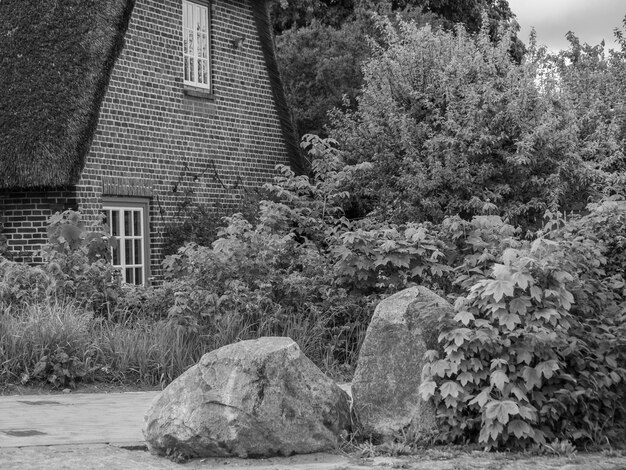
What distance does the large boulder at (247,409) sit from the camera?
7.62 metres

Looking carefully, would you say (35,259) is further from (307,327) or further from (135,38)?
(307,327)

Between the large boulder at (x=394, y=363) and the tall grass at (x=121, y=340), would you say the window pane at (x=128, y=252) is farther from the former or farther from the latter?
the large boulder at (x=394, y=363)

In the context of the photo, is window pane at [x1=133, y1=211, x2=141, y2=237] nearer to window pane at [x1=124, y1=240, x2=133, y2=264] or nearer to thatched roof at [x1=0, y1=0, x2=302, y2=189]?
window pane at [x1=124, y1=240, x2=133, y2=264]

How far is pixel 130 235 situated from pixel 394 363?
10756 mm

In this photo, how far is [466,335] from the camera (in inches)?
315

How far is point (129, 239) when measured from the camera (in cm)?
1823

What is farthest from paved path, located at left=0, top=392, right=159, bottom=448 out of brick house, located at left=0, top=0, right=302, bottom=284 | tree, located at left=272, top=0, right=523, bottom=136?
tree, located at left=272, top=0, right=523, bottom=136

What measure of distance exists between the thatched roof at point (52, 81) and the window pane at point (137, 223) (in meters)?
1.89

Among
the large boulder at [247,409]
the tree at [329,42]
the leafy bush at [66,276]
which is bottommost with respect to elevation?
the large boulder at [247,409]

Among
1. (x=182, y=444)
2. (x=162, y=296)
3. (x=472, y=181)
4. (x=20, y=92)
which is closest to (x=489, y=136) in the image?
(x=472, y=181)

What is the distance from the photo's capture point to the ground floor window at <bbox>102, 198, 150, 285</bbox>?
58.9ft

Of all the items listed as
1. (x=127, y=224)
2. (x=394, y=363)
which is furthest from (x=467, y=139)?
(x=394, y=363)

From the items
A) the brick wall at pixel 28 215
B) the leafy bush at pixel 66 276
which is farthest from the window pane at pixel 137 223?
the leafy bush at pixel 66 276

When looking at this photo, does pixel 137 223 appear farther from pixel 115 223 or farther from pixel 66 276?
pixel 66 276
